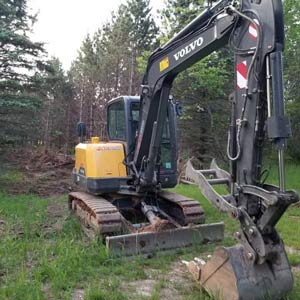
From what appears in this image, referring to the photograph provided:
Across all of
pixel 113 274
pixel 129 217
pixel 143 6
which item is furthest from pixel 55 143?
pixel 113 274

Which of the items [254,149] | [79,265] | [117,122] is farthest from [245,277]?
[117,122]

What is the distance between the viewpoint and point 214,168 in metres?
5.33

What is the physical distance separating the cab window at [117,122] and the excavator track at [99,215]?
1169mm

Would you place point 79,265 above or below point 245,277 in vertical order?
below

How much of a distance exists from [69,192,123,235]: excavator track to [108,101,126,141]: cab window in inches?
46.0

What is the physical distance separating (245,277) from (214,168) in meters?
2.07

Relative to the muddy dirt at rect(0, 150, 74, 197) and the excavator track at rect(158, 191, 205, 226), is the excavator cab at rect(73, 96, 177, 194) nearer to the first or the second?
the excavator track at rect(158, 191, 205, 226)

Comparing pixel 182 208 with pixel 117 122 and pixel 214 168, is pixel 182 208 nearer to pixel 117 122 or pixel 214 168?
pixel 214 168

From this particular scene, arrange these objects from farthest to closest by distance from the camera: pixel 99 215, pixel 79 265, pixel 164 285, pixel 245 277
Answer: pixel 99 215, pixel 79 265, pixel 164 285, pixel 245 277

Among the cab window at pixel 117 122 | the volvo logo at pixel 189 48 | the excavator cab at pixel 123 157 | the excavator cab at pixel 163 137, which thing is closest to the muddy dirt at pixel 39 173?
the cab window at pixel 117 122

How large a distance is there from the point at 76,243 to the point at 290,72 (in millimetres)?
11917

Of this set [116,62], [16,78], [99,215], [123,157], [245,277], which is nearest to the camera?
[245,277]

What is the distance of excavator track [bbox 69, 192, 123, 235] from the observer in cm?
544

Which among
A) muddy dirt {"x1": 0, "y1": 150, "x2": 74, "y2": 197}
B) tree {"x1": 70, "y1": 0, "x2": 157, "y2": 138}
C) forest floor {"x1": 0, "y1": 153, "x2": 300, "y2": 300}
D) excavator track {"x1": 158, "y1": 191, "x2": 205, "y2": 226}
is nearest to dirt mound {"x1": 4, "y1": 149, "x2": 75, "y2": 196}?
muddy dirt {"x1": 0, "y1": 150, "x2": 74, "y2": 197}
